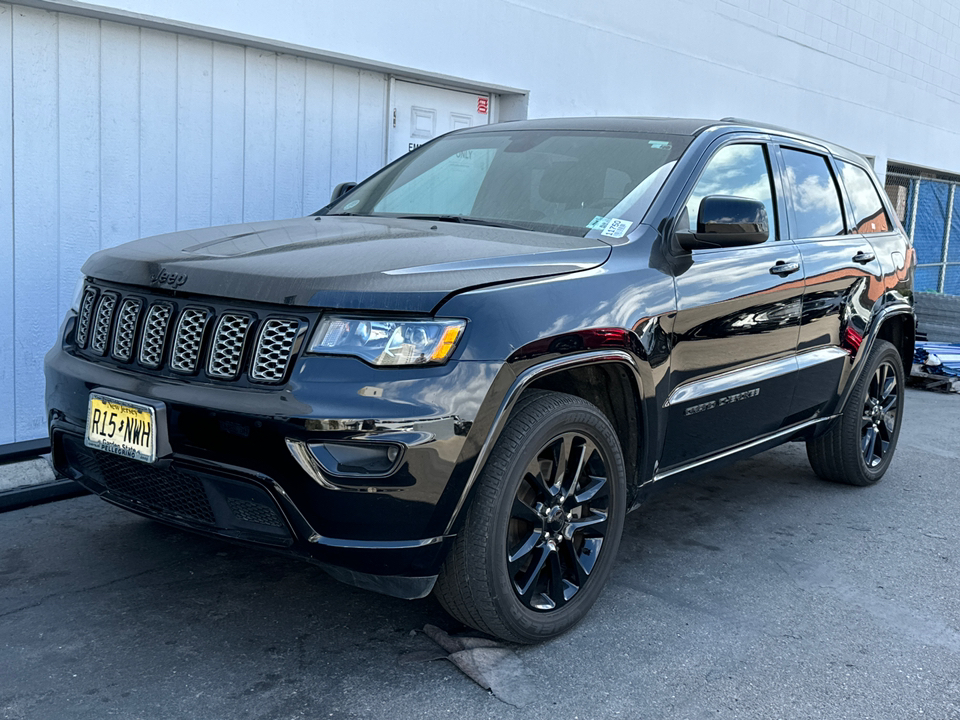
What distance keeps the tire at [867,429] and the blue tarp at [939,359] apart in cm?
367

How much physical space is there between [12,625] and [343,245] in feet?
5.34

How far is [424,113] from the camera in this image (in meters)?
7.15

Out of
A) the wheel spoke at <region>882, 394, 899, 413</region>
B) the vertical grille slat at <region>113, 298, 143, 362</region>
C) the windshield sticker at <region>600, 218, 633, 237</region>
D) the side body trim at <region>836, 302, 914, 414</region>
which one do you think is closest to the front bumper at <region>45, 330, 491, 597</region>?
the vertical grille slat at <region>113, 298, 143, 362</region>

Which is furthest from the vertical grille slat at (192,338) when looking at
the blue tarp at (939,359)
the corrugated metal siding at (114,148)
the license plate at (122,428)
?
the blue tarp at (939,359)

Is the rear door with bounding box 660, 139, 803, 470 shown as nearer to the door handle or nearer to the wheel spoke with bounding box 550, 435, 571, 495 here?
the door handle

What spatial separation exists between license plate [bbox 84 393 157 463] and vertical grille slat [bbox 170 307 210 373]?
16 centimetres

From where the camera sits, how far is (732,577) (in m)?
3.91

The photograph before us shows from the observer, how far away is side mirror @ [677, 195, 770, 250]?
11.6 ft

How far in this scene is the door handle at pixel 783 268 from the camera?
4078 mm

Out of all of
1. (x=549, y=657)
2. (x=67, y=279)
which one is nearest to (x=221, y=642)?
(x=549, y=657)

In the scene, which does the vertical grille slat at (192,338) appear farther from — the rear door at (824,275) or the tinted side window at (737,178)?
the rear door at (824,275)

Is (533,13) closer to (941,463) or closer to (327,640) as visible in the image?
(941,463)

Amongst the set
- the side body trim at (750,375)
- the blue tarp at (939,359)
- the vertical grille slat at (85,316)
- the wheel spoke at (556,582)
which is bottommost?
the blue tarp at (939,359)

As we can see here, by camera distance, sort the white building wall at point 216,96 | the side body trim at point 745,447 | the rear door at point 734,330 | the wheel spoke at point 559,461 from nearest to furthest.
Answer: the wheel spoke at point 559,461
the rear door at point 734,330
the side body trim at point 745,447
the white building wall at point 216,96
